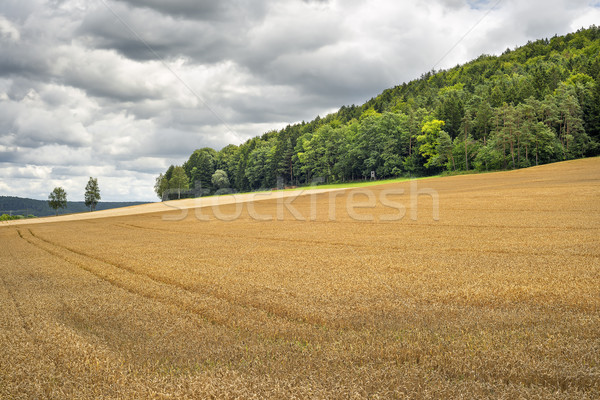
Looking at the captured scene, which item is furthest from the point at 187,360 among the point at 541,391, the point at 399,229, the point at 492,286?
the point at 399,229

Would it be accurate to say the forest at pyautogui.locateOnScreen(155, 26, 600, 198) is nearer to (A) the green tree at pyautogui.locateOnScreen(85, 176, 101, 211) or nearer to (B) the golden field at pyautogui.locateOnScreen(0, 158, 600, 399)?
(A) the green tree at pyautogui.locateOnScreen(85, 176, 101, 211)

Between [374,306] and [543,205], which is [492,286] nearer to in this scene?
[374,306]

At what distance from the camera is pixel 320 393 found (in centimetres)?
428

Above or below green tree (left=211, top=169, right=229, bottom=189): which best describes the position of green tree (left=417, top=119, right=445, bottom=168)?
above

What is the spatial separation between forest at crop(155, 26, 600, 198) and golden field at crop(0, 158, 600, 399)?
7868 cm

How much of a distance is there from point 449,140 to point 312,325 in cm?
9320

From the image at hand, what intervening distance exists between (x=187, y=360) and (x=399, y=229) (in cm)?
1871

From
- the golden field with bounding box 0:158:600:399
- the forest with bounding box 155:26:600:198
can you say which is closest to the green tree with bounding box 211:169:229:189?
the forest with bounding box 155:26:600:198

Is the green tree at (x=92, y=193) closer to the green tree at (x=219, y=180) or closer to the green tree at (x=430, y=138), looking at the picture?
the green tree at (x=219, y=180)

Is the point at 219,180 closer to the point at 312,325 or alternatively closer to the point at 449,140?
the point at 449,140

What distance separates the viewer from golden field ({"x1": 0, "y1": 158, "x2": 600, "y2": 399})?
459 cm

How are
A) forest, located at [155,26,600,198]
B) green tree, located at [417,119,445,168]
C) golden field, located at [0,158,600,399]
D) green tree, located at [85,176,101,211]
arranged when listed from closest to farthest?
golden field, located at [0,158,600,399] < forest, located at [155,26,600,198] < green tree, located at [417,119,445,168] < green tree, located at [85,176,101,211]

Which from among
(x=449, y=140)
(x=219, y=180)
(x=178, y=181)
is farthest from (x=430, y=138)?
(x=178, y=181)

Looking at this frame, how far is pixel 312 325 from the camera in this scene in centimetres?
674
